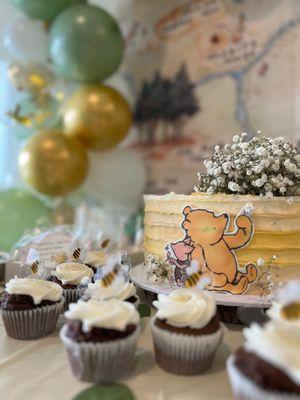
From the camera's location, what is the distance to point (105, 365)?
3.92ft

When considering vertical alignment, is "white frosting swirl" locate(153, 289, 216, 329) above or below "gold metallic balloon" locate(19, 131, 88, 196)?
below

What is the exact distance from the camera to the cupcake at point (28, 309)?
1501 mm

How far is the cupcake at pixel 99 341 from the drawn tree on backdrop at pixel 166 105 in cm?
283

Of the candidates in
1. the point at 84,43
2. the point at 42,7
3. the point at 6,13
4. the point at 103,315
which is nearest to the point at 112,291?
the point at 103,315

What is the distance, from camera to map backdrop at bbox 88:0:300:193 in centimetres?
327

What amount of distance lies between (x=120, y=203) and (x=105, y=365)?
2578 millimetres

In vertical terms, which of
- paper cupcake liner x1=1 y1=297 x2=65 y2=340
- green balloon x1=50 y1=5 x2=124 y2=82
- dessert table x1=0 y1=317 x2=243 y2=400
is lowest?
dessert table x1=0 y1=317 x2=243 y2=400

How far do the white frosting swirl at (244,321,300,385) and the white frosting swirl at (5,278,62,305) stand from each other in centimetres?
81

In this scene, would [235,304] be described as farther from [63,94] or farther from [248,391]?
[63,94]

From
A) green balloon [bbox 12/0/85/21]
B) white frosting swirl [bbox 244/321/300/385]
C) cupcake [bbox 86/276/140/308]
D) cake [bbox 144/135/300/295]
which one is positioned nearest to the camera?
white frosting swirl [bbox 244/321/300/385]

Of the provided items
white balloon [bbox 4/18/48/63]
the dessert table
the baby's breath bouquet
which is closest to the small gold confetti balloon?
the dessert table

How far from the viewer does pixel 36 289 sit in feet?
5.05

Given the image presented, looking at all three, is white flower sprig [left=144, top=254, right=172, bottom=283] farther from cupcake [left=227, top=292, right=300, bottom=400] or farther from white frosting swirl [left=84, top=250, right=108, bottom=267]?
cupcake [left=227, top=292, right=300, bottom=400]

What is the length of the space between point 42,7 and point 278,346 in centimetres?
319
